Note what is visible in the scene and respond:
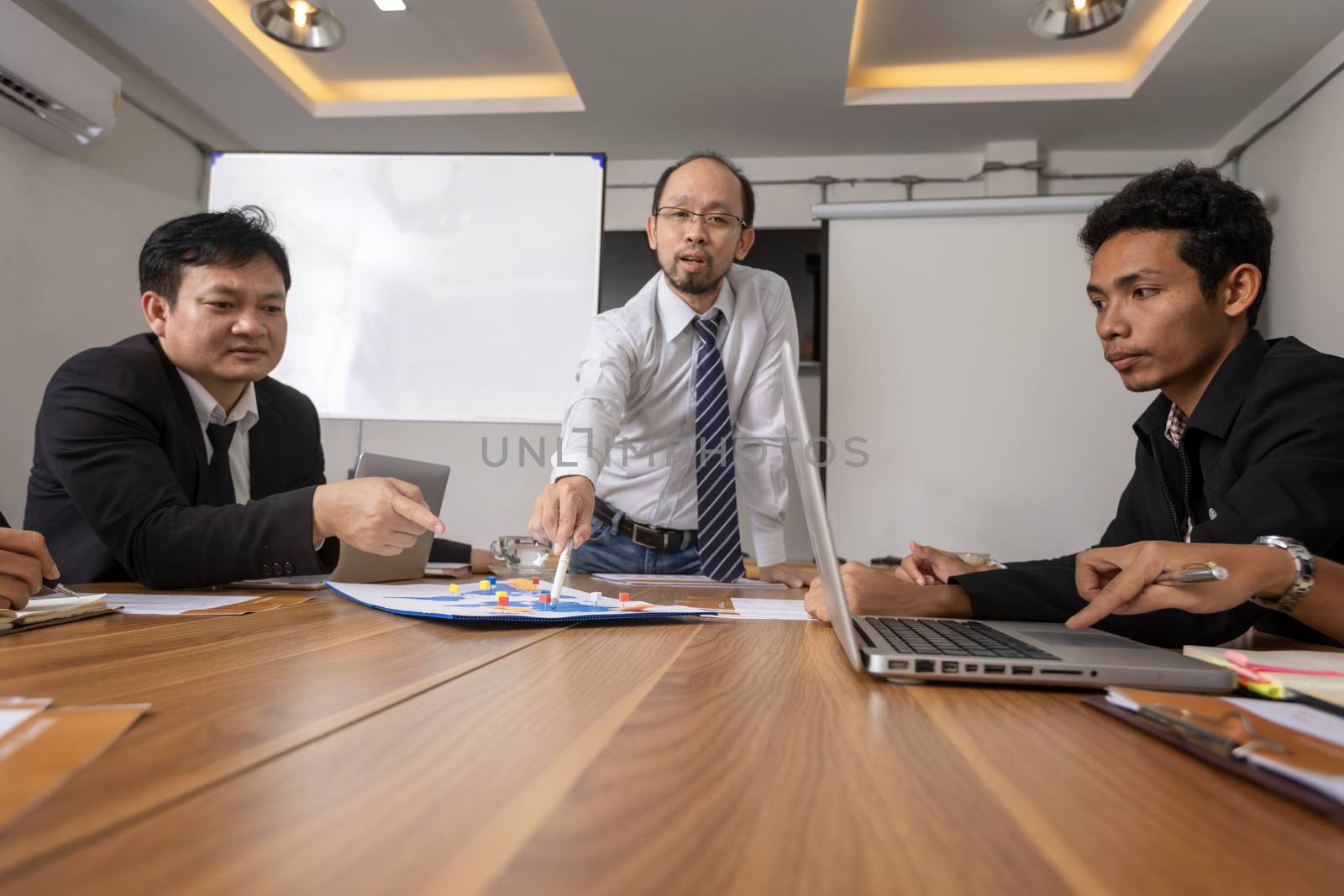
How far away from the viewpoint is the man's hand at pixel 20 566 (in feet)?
2.58

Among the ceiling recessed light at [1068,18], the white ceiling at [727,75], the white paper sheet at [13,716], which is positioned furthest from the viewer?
the white ceiling at [727,75]

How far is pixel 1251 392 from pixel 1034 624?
0.50m

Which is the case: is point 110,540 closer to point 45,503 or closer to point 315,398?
point 45,503

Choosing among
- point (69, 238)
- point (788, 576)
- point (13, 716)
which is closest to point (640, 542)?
point (788, 576)

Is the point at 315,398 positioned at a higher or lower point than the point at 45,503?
higher

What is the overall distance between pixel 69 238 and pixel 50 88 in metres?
0.63

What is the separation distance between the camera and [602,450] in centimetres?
159

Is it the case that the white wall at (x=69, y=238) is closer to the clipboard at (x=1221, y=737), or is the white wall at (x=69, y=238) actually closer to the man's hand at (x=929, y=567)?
the man's hand at (x=929, y=567)

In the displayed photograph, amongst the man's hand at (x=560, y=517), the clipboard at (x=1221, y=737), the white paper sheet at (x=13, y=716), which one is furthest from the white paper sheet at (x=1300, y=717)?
the man's hand at (x=560, y=517)

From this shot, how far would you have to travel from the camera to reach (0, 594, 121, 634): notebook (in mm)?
723

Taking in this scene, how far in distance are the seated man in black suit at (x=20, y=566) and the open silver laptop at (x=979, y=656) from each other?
2.49 ft

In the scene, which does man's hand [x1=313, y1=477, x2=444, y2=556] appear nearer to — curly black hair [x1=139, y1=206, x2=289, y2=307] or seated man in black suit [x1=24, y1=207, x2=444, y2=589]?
seated man in black suit [x1=24, y1=207, x2=444, y2=589]

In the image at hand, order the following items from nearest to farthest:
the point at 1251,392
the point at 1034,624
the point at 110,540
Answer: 1. the point at 1034,624
2. the point at 1251,392
3. the point at 110,540

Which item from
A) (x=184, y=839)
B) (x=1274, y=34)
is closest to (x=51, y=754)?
(x=184, y=839)
